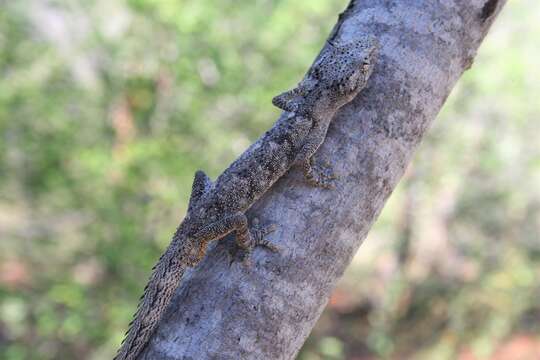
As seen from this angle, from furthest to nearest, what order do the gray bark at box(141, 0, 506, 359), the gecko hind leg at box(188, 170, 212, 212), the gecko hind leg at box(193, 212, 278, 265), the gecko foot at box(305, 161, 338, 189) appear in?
the gecko hind leg at box(188, 170, 212, 212) < the gecko foot at box(305, 161, 338, 189) < the gecko hind leg at box(193, 212, 278, 265) < the gray bark at box(141, 0, 506, 359)

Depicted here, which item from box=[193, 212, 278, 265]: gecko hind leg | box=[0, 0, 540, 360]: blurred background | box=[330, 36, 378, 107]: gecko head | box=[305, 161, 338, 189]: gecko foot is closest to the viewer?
box=[193, 212, 278, 265]: gecko hind leg

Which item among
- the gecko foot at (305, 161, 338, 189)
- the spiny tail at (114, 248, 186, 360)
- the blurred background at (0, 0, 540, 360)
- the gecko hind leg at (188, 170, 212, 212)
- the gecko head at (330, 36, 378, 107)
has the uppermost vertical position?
the blurred background at (0, 0, 540, 360)

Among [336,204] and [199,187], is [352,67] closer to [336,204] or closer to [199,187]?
[336,204]

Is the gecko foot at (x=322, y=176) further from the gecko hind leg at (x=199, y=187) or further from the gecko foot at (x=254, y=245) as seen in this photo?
the gecko hind leg at (x=199, y=187)

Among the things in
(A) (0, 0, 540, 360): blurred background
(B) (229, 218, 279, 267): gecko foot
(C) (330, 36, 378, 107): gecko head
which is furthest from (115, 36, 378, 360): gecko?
(A) (0, 0, 540, 360): blurred background

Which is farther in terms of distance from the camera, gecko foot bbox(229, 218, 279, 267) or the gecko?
the gecko

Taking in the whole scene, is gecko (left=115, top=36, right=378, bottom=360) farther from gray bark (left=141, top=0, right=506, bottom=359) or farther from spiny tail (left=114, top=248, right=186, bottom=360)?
gray bark (left=141, top=0, right=506, bottom=359)

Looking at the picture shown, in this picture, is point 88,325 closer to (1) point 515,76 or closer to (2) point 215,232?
(2) point 215,232
